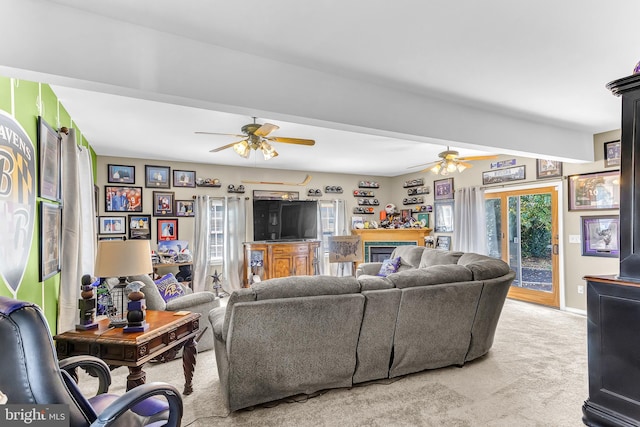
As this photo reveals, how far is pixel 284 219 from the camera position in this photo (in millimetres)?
7023

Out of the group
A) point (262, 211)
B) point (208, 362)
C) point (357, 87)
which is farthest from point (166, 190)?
point (357, 87)

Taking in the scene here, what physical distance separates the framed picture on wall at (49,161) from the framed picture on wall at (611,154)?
625 centimetres

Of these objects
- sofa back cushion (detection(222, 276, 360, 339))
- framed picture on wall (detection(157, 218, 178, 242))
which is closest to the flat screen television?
framed picture on wall (detection(157, 218, 178, 242))

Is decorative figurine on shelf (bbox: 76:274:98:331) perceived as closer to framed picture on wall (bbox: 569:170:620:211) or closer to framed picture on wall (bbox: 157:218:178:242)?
framed picture on wall (bbox: 157:218:178:242)

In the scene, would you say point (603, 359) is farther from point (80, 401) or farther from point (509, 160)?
point (509, 160)

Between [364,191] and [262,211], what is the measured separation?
268 centimetres

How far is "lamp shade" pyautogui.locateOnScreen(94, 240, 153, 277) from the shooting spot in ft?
7.49

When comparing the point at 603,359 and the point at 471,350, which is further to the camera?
the point at 471,350

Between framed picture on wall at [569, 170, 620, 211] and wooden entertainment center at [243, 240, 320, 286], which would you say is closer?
framed picture on wall at [569, 170, 620, 211]

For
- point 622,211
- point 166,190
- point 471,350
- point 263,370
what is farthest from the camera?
point 166,190

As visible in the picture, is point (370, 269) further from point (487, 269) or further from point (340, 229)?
point (487, 269)

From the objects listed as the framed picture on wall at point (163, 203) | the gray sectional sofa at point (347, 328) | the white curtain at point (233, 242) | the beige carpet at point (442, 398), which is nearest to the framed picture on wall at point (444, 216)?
the beige carpet at point (442, 398)

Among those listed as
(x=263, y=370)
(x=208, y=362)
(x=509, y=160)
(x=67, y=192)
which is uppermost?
(x=509, y=160)

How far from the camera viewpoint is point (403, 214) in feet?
27.1
